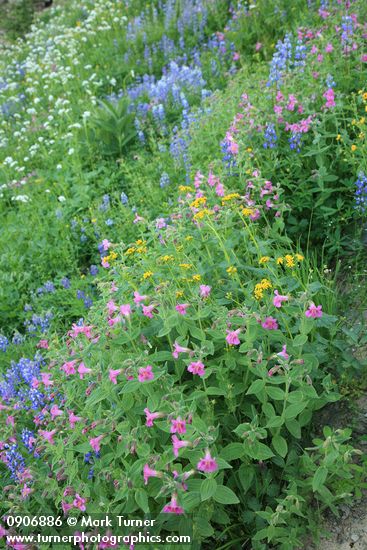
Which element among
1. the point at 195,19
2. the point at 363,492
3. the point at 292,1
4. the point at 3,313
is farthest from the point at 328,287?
the point at 195,19

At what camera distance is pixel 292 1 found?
659cm

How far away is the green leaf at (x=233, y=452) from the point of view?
7.02ft

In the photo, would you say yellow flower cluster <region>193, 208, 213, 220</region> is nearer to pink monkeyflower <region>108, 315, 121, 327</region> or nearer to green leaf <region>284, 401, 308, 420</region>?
pink monkeyflower <region>108, 315, 121, 327</region>

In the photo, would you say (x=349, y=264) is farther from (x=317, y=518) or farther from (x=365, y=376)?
(x=317, y=518)

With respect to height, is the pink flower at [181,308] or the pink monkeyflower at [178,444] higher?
the pink flower at [181,308]

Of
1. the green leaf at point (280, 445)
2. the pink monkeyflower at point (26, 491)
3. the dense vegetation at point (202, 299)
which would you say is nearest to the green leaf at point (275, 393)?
the dense vegetation at point (202, 299)

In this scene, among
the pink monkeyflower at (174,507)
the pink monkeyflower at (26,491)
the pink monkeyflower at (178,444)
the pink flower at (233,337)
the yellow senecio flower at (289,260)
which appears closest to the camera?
the pink monkeyflower at (174,507)

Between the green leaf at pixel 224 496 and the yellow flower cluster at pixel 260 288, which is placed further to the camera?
the yellow flower cluster at pixel 260 288

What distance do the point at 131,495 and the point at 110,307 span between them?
787 millimetres

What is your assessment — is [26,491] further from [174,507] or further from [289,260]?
[289,260]

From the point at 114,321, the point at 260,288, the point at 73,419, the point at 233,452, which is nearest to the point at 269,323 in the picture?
the point at 260,288

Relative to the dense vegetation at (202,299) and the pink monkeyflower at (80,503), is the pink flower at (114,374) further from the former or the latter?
the pink monkeyflower at (80,503)

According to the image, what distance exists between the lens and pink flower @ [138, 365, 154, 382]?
2.12 meters

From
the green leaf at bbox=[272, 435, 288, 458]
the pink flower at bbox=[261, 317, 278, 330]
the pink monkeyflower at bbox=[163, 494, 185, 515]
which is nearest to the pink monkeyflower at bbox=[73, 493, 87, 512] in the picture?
the pink monkeyflower at bbox=[163, 494, 185, 515]
